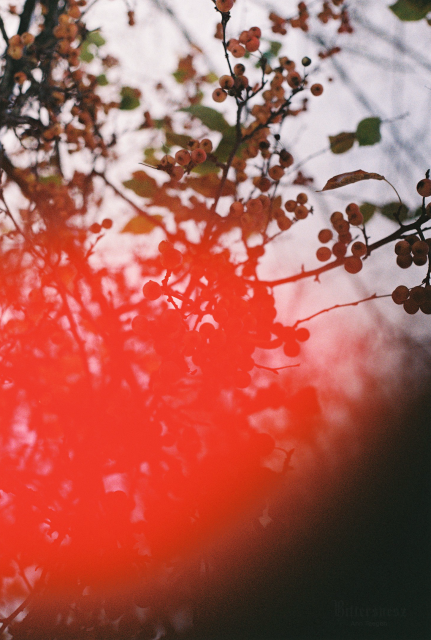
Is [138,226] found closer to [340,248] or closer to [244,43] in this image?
[244,43]

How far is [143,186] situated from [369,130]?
672mm

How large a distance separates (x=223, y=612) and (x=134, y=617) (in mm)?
224

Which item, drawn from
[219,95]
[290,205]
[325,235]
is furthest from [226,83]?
[325,235]

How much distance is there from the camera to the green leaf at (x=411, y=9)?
3.13 feet

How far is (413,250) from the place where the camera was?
70 centimetres

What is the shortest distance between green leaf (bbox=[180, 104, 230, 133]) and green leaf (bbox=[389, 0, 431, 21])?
1.76ft

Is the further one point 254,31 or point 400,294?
point 254,31

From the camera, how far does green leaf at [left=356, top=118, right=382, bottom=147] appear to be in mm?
1035

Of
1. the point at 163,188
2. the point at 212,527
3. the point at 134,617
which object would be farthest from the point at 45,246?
the point at 134,617

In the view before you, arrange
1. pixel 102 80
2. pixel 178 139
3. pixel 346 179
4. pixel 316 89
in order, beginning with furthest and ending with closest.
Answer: pixel 102 80, pixel 316 89, pixel 178 139, pixel 346 179

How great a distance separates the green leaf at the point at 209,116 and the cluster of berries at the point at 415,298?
2.04ft

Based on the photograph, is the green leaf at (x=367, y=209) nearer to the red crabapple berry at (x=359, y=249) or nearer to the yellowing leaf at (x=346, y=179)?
the red crabapple berry at (x=359, y=249)

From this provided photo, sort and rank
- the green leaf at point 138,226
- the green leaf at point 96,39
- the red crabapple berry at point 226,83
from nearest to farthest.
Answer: the red crabapple berry at point 226,83 < the green leaf at point 138,226 < the green leaf at point 96,39

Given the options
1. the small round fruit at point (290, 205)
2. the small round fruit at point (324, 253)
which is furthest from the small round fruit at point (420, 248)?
the small round fruit at point (290, 205)
